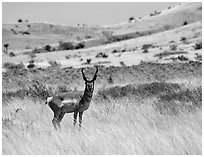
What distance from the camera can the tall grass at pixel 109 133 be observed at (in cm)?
746

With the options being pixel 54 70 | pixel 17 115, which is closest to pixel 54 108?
pixel 17 115

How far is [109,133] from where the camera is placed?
8312mm

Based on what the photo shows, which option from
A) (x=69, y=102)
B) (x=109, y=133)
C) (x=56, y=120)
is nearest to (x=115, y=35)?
(x=69, y=102)

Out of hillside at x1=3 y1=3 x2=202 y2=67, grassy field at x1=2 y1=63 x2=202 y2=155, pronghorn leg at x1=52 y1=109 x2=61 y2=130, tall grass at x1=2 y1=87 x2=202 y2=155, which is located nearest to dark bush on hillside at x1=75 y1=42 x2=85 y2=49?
hillside at x1=3 y1=3 x2=202 y2=67

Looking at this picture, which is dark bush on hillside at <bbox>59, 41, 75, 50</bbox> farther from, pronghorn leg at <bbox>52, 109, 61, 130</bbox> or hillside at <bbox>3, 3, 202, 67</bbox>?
pronghorn leg at <bbox>52, 109, 61, 130</bbox>

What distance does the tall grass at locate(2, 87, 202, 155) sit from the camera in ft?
24.5

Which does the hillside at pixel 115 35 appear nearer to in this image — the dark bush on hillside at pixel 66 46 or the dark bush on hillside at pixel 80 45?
the dark bush on hillside at pixel 80 45

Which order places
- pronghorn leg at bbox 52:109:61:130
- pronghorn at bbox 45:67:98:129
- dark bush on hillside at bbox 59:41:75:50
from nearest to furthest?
pronghorn leg at bbox 52:109:61:130 → pronghorn at bbox 45:67:98:129 → dark bush on hillside at bbox 59:41:75:50

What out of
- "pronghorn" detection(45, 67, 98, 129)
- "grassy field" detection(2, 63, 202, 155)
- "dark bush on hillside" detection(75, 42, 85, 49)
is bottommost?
"dark bush on hillside" detection(75, 42, 85, 49)

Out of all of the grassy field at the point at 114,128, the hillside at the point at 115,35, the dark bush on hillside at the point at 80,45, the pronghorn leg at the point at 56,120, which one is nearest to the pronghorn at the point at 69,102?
the pronghorn leg at the point at 56,120

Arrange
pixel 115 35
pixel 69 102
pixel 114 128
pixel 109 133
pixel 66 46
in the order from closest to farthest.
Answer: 1. pixel 109 133
2. pixel 114 128
3. pixel 69 102
4. pixel 66 46
5. pixel 115 35

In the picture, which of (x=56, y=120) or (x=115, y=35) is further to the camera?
(x=115, y=35)

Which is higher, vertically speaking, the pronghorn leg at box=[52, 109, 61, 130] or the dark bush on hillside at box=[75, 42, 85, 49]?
the pronghorn leg at box=[52, 109, 61, 130]

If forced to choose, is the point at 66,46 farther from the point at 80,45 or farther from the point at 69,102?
the point at 69,102
